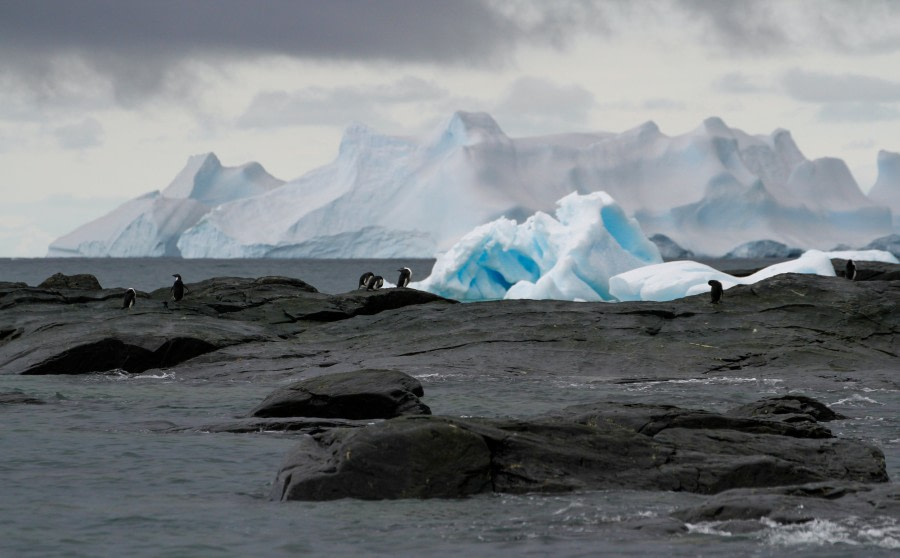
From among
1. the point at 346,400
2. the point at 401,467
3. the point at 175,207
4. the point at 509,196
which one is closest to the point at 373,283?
the point at 346,400

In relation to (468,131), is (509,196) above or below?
below

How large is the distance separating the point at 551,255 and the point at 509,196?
193 ft

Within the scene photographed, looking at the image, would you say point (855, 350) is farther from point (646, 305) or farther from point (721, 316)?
point (646, 305)

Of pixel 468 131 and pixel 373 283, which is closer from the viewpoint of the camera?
pixel 373 283

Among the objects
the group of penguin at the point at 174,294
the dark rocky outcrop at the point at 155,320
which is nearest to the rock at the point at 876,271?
the dark rocky outcrop at the point at 155,320

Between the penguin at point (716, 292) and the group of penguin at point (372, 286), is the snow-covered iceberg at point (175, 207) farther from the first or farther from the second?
the penguin at point (716, 292)

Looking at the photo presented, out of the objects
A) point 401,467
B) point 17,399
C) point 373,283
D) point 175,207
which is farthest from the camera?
point 175,207

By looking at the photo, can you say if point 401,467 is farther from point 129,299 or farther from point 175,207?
point 175,207

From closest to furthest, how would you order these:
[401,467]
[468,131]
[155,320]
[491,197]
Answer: [401,467], [155,320], [491,197], [468,131]

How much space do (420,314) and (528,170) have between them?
86.2 meters

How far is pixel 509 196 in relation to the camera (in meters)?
102

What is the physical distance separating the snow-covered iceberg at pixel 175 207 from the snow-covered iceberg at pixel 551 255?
270ft

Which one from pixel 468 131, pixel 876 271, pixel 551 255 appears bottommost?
pixel 876 271

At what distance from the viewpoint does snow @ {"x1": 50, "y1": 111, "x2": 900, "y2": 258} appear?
333ft
